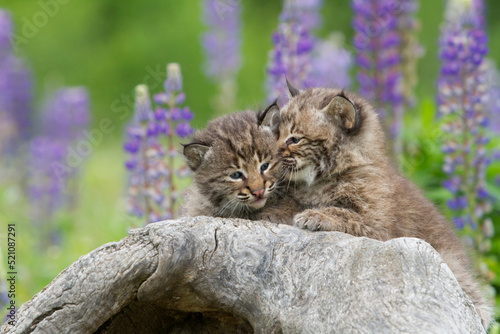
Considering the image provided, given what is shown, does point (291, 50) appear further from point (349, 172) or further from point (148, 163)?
point (349, 172)

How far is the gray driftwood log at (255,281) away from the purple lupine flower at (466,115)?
7.92 ft

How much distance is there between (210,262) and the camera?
11.7 ft

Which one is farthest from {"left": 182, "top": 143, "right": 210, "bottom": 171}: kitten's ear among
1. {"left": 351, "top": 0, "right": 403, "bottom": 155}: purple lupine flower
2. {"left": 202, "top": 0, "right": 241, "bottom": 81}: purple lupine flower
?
{"left": 202, "top": 0, "right": 241, "bottom": 81}: purple lupine flower

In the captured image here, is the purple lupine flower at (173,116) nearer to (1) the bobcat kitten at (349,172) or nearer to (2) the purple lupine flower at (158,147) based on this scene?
(2) the purple lupine flower at (158,147)

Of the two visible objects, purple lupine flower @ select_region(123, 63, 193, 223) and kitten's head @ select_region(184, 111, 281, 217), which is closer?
kitten's head @ select_region(184, 111, 281, 217)

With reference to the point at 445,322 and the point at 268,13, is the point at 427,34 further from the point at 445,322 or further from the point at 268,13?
the point at 445,322

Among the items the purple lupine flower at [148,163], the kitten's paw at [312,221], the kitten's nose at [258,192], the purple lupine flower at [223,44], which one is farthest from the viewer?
the purple lupine flower at [223,44]

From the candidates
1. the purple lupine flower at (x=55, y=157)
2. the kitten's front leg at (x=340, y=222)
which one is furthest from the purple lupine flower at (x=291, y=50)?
the purple lupine flower at (x=55, y=157)

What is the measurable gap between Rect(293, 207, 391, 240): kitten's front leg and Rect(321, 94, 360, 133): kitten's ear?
529mm

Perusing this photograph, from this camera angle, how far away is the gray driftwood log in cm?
314

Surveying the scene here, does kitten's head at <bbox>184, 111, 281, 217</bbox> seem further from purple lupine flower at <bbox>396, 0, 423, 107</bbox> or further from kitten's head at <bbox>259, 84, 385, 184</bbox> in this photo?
purple lupine flower at <bbox>396, 0, 423, 107</bbox>

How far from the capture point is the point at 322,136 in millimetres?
4191

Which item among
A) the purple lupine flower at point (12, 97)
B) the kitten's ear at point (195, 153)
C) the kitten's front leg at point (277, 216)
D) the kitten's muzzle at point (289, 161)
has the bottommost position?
the kitten's front leg at point (277, 216)

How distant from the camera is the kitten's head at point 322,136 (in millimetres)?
4180
